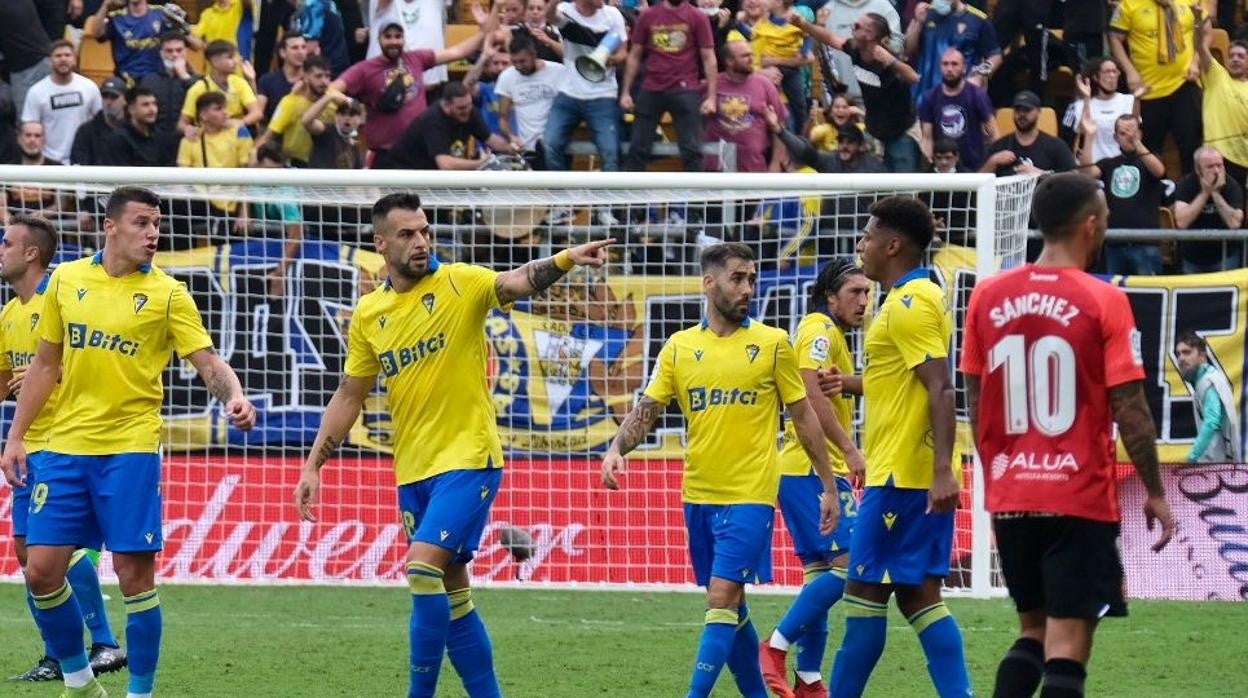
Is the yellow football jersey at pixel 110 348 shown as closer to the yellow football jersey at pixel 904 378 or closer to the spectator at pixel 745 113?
the yellow football jersey at pixel 904 378

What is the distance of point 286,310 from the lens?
14508 mm

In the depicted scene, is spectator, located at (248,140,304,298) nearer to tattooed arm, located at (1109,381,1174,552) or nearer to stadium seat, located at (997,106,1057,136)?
stadium seat, located at (997,106,1057,136)

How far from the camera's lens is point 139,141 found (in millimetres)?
17391

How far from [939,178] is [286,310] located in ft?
15.8

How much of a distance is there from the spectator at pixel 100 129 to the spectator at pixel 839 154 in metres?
5.84

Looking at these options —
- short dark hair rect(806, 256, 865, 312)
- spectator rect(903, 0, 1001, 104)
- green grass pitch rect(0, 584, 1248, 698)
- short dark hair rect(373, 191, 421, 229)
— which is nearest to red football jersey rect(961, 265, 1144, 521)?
short dark hair rect(373, 191, 421, 229)

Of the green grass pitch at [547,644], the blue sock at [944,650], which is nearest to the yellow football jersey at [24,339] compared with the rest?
the green grass pitch at [547,644]

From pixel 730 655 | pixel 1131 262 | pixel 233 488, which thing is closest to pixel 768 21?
pixel 1131 262

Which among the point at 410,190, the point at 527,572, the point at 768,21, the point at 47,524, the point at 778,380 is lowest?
the point at 527,572

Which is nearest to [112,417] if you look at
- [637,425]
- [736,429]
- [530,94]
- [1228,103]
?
[637,425]

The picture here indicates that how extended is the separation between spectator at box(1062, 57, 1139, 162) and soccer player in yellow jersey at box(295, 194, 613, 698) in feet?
33.4

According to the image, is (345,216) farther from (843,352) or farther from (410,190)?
(843,352)

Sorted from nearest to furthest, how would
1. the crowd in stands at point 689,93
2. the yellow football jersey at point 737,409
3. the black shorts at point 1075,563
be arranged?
the black shorts at point 1075,563, the yellow football jersey at point 737,409, the crowd in stands at point 689,93

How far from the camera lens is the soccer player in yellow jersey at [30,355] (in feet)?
32.5
